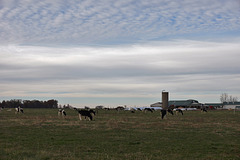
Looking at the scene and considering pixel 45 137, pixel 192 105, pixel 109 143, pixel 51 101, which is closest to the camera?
pixel 109 143

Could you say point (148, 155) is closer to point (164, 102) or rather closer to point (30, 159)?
point (30, 159)

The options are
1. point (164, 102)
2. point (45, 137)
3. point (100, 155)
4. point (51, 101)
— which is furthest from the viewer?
point (51, 101)

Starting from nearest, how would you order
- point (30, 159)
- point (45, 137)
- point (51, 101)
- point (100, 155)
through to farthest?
point (30, 159) < point (100, 155) < point (45, 137) < point (51, 101)

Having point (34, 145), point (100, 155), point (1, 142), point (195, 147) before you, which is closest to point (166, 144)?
point (195, 147)

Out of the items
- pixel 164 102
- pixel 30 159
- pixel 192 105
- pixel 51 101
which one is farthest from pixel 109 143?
pixel 51 101

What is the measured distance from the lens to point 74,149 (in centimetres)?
1412

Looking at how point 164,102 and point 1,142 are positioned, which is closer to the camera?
point 1,142

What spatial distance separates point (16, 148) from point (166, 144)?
737 cm

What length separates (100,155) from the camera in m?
12.8

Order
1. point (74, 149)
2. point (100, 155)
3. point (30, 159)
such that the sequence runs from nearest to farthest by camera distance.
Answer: point (30, 159) → point (100, 155) → point (74, 149)

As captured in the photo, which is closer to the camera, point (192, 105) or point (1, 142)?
point (1, 142)

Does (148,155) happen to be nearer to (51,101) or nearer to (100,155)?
(100,155)

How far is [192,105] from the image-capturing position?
14950cm

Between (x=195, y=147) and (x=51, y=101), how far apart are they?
15239 centimetres
